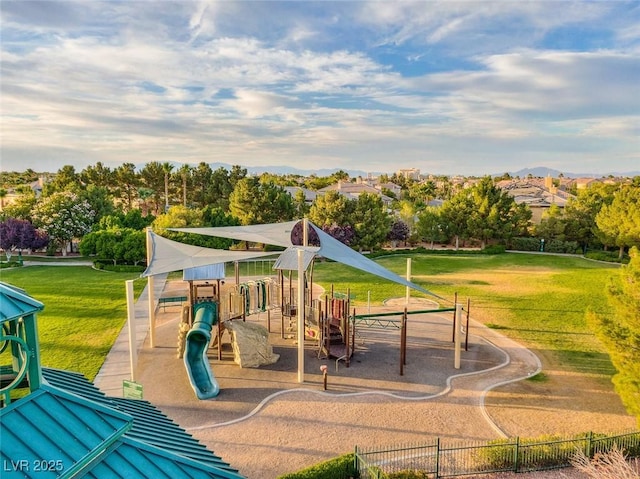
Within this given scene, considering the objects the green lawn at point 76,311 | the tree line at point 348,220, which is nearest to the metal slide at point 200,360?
the green lawn at point 76,311

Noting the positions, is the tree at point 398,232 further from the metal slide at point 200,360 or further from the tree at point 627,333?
the tree at point 627,333

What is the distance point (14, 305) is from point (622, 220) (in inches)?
1919

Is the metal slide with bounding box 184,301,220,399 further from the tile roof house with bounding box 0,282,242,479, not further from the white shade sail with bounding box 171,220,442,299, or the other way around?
the tile roof house with bounding box 0,282,242,479

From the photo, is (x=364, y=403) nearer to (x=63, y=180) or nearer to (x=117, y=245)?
(x=117, y=245)

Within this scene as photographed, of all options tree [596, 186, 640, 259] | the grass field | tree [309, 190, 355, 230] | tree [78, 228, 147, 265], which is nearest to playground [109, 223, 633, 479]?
the grass field

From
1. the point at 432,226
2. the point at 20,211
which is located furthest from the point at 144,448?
the point at 20,211

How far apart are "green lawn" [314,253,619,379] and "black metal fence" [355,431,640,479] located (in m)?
6.33

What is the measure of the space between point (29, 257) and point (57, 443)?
46332mm

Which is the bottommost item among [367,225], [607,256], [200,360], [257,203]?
[607,256]

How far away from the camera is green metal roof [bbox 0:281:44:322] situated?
4570 mm

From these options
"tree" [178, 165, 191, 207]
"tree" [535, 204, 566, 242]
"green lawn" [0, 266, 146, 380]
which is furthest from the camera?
"tree" [178, 165, 191, 207]

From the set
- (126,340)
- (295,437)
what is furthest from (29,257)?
(295,437)

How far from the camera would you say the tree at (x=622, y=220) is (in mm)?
40625

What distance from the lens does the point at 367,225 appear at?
44750 millimetres
